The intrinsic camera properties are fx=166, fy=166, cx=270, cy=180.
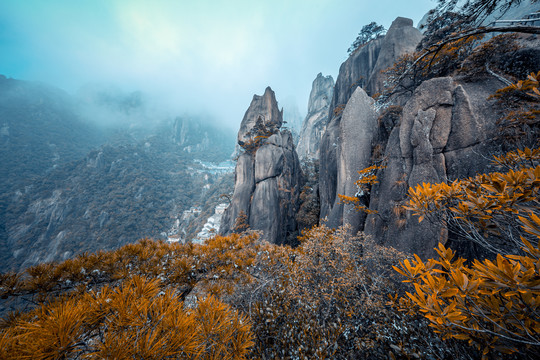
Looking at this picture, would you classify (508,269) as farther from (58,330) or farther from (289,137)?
(289,137)

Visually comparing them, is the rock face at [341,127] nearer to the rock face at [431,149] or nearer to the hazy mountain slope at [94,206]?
the rock face at [431,149]

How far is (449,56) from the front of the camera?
5.57m

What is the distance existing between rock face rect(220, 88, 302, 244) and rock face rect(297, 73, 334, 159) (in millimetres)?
20719

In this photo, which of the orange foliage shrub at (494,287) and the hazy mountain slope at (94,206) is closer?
the orange foliage shrub at (494,287)

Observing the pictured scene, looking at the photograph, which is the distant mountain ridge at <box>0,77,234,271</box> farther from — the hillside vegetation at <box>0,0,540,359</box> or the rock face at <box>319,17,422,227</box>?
the hillside vegetation at <box>0,0,540,359</box>

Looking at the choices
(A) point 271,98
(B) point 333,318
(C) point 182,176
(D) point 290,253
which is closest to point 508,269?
(B) point 333,318

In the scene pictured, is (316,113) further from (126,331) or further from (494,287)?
(126,331)

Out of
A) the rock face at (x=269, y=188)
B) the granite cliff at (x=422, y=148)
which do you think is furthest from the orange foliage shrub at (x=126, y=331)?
the rock face at (x=269, y=188)

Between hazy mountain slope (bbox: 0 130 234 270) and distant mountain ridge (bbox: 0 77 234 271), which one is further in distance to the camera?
distant mountain ridge (bbox: 0 77 234 271)

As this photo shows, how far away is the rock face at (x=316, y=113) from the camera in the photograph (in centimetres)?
3503

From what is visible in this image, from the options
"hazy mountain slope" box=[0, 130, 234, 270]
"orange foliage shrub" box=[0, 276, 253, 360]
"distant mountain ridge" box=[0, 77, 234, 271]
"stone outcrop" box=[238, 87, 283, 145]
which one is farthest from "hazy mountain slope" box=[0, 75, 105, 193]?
"orange foliage shrub" box=[0, 276, 253, 360]

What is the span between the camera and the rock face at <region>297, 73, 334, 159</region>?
35.0 m

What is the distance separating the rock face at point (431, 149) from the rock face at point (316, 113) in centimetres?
2903

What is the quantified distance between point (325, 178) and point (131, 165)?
49.3 m
